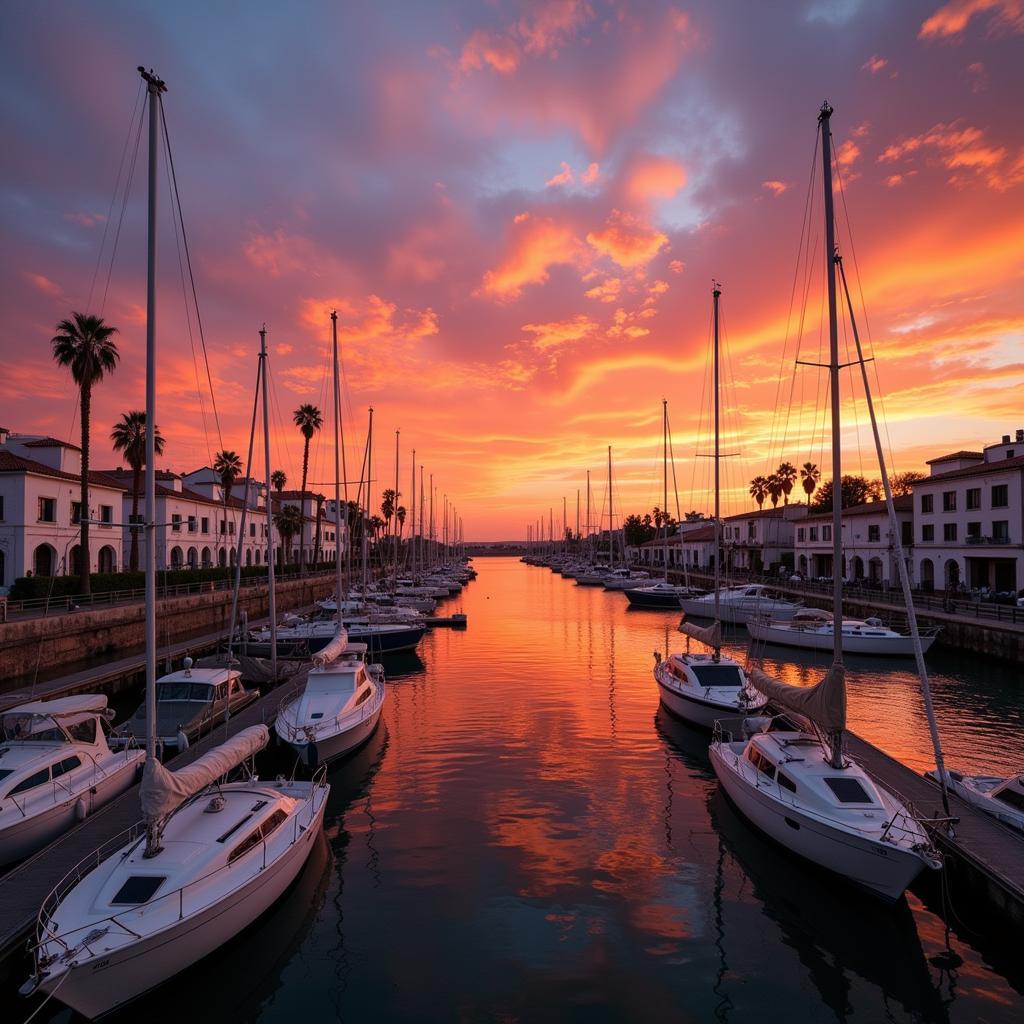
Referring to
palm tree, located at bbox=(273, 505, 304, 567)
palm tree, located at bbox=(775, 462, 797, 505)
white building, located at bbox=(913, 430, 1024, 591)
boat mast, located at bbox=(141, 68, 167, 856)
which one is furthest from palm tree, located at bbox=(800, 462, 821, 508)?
boat mast, located at bbox=(141, 68, 167, 856)

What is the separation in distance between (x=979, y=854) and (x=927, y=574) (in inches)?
2139

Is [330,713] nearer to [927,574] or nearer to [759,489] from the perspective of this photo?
[927,574]

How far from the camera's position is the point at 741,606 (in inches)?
2211

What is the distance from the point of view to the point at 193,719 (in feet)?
76.5

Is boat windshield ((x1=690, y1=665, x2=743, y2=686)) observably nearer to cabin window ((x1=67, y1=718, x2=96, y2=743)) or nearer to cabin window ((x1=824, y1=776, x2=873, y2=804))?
cabin window ((x1=824, y1=776, x2=873, y2=804))

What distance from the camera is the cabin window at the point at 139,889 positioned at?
1063 cm

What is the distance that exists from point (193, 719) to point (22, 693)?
30.5ft

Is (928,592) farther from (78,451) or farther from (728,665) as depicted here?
(78,451)

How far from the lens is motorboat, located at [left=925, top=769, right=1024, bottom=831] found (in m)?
14.7

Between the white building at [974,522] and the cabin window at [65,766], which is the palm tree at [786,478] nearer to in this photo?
the white building at [974,522]

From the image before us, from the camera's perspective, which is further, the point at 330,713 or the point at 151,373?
the point at 330,713

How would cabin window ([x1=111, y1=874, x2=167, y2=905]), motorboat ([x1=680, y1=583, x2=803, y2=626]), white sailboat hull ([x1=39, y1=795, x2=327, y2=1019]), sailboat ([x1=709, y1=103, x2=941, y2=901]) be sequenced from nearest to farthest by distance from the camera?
white sailboat hull ([x1=39, y1=795, x2=327, y2=1019]) → cabin window ([x1=111, y1=874, x2=167, y2=905]) → sailboat ([x1=709, y1=103, x2=941, y2=901]) → motorboat ([x1=680, y1=583, x2=803, y2=626])

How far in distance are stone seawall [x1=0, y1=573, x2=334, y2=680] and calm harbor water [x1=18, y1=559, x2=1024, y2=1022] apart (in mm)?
17772

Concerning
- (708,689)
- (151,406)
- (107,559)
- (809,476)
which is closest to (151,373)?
Result: (151,406)
